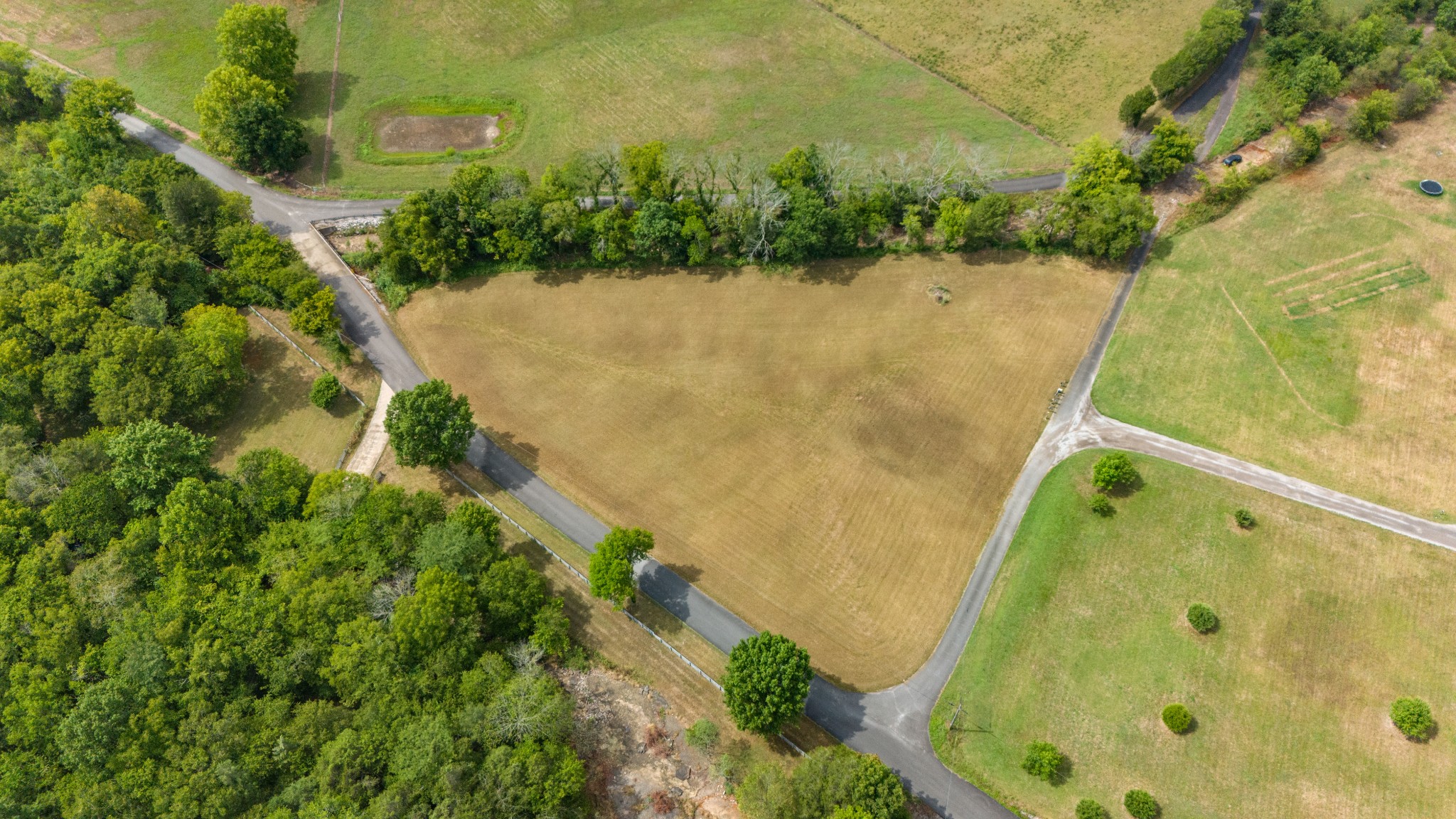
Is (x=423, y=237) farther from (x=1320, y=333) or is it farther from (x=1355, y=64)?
(x=1355, y=64)

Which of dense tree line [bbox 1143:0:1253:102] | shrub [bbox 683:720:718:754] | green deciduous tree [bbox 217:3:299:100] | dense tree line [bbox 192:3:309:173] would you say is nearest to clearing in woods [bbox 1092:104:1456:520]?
dense tree line [bbox 1143:0:1253:102]

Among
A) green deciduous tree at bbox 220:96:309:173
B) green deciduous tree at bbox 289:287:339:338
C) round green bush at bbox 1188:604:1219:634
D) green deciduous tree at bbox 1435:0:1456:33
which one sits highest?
green deciduous tree at bbox 1435:0:1456:33

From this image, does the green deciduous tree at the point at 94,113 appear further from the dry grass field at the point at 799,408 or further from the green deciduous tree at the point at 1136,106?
the green deciduous tree at the point at 1136,106

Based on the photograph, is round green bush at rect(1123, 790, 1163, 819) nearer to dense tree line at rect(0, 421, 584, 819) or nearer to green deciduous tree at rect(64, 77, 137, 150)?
dense tree line at rect(0, 421, 584, 819)

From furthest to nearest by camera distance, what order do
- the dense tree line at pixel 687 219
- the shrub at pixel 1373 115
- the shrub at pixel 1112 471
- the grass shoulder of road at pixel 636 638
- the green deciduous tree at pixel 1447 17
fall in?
the green deciduous tree at pixel 1447 17 → the shrub at pixel 1373 115 → the dense tree line at pixel 687 219 → the shrub at pixel 1112 471 → the grass shoulder of road at pixel 636 638

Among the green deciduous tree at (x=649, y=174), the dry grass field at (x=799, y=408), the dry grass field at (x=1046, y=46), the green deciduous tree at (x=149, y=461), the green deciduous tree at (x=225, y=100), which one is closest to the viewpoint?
the green deciduous tree at (x=149, y=461)

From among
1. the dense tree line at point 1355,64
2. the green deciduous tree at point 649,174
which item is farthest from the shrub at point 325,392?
the dense tree line at point 1355,64
